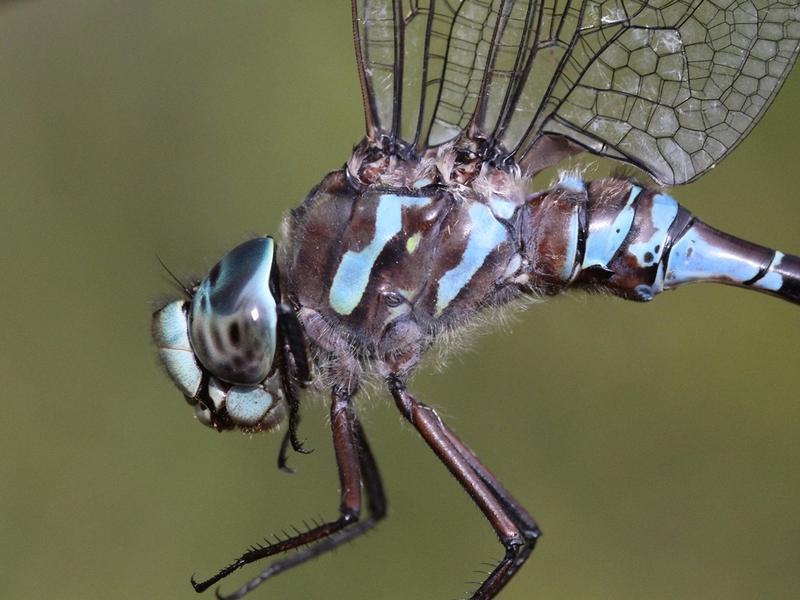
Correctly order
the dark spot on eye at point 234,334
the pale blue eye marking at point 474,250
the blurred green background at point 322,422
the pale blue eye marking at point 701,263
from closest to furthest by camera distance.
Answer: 1. the dark spot on eye at point 234,334
2. the pale blue eye marking at point 474,250
3. the pale blue eye marking at point 701,263
4. the blurred green background at point 322,422

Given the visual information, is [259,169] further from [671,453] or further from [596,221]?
[596,221]

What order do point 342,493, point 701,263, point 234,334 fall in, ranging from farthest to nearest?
point 701,263, point 342,493, point 234,334

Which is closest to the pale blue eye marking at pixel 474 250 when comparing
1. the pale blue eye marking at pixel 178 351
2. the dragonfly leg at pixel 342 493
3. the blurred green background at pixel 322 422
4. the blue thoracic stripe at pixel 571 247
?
the blue thoracic stripe at pixel 571 247

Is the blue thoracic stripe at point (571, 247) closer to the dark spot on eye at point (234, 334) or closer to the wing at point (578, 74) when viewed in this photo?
→ the wing at point (578, 74)

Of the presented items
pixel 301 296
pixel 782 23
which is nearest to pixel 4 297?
pixel 301 296

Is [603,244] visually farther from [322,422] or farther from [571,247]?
[322,422]

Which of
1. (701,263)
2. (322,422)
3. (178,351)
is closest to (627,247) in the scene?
(701,263)
